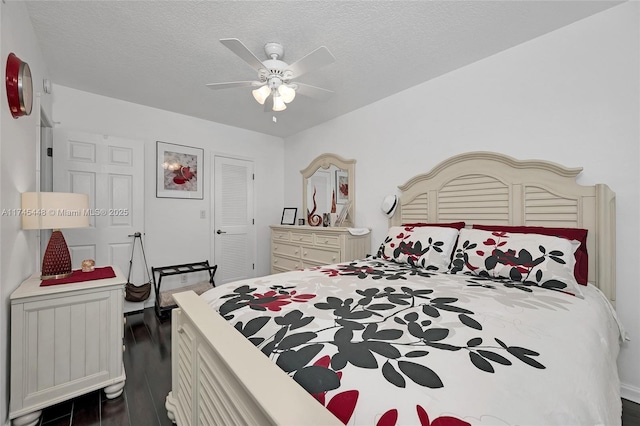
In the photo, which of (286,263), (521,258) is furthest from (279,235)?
(521,258)

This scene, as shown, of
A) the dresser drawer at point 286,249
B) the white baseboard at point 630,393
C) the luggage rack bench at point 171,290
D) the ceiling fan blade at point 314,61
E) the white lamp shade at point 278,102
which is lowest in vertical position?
the white baseboard at point 630,393

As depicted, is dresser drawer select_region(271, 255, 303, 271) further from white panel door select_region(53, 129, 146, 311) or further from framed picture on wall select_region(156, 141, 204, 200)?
white panel door select_region(53, 129, 146, 311)

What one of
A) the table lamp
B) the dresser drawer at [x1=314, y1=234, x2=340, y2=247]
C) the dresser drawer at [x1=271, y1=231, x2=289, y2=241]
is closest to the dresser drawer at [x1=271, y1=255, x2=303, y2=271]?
the dresser drawer at [x1=271, y1=231, x2=289, y2=241]

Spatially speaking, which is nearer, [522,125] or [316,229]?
[522,125]

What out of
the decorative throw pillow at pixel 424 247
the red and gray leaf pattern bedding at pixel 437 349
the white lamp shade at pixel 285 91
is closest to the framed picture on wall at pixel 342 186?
the decorative throw pillow at pixel 424 247

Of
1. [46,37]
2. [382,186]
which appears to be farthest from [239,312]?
[46,37]

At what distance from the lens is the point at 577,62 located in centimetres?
199

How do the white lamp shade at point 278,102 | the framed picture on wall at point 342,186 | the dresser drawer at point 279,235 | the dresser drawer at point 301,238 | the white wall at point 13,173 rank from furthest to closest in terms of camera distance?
1. the dresser drawer at point 279,235
2. the framed picture on wall at point 342,186
3. the dresser drawer at point 301,238
4. the white lamp shade at point 278,102
5. the white wall at point 13,173

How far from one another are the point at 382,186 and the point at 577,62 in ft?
6.14

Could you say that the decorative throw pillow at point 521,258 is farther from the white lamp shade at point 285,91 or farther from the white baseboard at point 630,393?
the white lamp shade at point 285,91

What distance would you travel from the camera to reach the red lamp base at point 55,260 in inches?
72.7

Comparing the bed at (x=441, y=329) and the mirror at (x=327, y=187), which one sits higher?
the mirror at (x=327, y=187)

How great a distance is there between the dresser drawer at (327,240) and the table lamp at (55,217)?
2222mm

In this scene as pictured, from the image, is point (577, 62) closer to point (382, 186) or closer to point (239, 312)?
point (382, 186)
